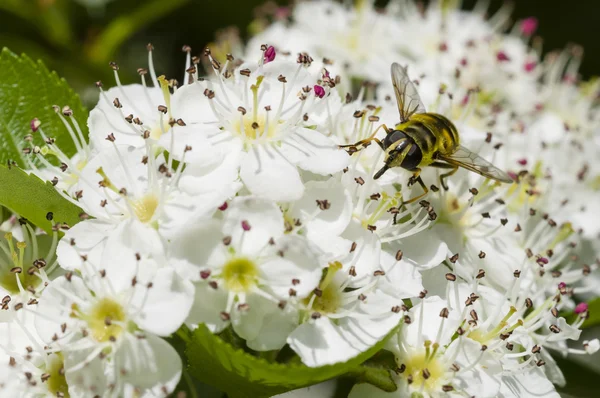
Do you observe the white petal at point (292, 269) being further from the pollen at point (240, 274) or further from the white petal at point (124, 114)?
the white petal at point (124, 114)

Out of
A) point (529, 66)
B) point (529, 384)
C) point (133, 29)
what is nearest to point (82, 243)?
point (529, 384)

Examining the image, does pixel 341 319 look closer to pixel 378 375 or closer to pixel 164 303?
pixel 378 375

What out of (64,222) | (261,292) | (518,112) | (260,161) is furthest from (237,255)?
(518,112)

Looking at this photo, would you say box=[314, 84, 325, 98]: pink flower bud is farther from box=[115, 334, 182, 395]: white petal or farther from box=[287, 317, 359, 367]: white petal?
box=[115, 334, 182, 395]: white petal

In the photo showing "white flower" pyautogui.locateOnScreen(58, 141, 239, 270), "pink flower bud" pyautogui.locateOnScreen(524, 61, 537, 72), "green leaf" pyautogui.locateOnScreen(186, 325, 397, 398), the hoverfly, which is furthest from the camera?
"pink flower bud" pyautogui.locateOnScreen(524, 61, 537, 72)

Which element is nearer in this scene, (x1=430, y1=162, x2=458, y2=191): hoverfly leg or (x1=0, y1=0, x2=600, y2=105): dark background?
(x1=430, y1=162, x2=458, y2=191): hoverfly leg

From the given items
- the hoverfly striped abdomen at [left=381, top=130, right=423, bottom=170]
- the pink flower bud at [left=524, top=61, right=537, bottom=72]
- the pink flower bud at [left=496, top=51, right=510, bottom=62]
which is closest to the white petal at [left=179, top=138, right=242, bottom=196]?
the hoverfly striped abdomen at [left=381, top=130, right=423, bottom=170]

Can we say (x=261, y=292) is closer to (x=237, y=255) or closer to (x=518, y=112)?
(x=237, y=255)
